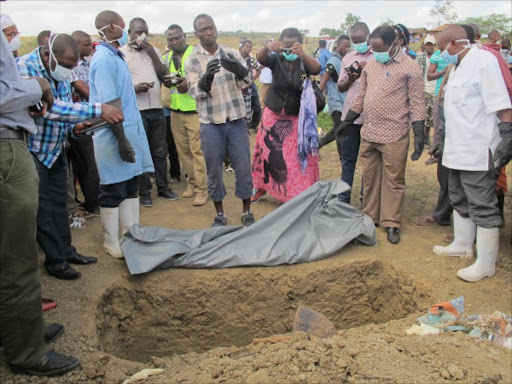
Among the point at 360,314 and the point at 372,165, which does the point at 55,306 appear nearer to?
the point at 360,314

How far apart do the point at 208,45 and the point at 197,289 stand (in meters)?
2.40

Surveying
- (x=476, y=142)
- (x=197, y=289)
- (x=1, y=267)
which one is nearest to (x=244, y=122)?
(x=197, y=289)

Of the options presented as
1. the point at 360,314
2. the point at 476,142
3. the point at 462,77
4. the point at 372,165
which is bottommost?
the point at 360,314

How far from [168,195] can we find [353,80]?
276 centimetres

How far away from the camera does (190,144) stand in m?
5.93

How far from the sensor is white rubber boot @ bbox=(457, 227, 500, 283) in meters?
3.98

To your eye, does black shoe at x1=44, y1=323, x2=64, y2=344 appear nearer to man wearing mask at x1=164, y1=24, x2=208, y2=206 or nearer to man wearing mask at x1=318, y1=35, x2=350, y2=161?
man wearing mask at x1=164, y1=24, x2=208, y2=206

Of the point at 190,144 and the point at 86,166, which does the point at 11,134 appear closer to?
the point at 86,166

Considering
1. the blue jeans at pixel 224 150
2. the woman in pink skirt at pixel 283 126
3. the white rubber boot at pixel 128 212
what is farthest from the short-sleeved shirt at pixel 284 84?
the white rubber boot at pixel 128 212

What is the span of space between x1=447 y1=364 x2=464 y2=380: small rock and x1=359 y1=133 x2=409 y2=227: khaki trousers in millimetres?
2356

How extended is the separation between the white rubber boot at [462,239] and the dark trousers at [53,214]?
136 inches

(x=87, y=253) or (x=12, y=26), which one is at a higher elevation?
(x=12, y=26)

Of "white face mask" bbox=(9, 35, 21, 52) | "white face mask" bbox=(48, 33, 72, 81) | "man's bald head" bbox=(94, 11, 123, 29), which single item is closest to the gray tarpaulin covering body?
"white face mask" bbox=(48, 33, 72, 81)

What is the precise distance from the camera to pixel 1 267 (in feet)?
8.13
